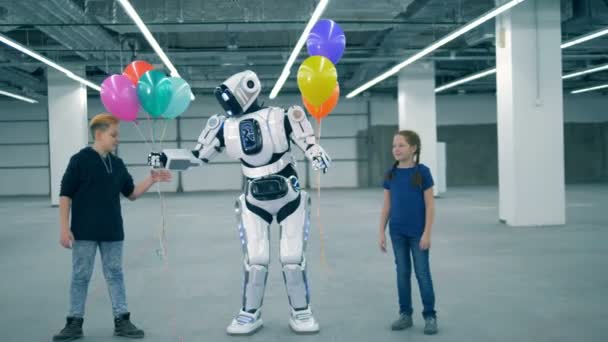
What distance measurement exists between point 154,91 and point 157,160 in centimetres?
104

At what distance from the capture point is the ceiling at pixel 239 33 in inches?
411

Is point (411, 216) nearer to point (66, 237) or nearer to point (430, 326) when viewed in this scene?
point (430, 326)

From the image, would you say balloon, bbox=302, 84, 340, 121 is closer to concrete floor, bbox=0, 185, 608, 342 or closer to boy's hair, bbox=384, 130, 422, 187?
boy's hair, bbox=384, 130, 422, 187

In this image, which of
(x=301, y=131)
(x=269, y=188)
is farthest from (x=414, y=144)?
(x=269, y=188)

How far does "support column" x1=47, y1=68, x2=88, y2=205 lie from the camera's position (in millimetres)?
16672

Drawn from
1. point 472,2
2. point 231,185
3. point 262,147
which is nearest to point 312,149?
point 262,147

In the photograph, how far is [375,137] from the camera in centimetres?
2444

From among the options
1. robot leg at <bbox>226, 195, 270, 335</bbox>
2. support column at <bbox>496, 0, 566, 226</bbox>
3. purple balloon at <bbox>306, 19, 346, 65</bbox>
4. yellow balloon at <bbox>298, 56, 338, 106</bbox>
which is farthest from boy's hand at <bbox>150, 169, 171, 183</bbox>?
support column at <bbox>496, 0, 566, 226</bbox>

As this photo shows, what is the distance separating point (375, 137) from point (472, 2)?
42.0 feet

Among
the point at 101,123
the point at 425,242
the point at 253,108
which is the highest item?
the point at 253,108

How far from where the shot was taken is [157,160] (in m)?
4.46

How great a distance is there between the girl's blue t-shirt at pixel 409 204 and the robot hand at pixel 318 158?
0.53m

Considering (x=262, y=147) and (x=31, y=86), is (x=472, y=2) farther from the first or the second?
(x=31, y=86)

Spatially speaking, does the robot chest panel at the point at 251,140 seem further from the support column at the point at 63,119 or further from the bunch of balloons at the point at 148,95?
the support column at the point at 63,119
